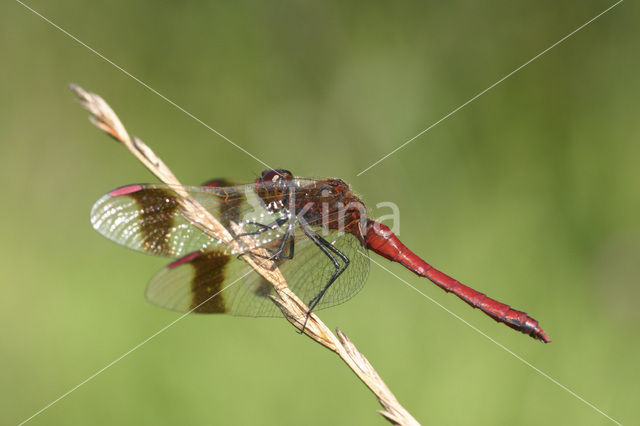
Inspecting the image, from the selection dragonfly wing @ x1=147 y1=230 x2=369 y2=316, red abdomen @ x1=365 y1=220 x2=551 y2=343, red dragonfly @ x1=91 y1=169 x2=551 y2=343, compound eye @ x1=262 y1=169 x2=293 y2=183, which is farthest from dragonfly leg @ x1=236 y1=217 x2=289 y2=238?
red abdomen @ x1=365 y1=220 x2=551 y2=343

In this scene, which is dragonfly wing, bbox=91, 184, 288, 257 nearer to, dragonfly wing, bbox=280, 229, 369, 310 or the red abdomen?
dragonfly wing, bbox=280, 229, 369, 310

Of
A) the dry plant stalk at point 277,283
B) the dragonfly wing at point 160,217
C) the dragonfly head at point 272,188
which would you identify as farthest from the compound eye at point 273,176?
the dry plant stalk at point 277,283

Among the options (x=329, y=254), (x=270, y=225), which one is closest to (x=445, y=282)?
(x=329, y=254)

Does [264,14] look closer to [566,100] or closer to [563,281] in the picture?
[566,100]

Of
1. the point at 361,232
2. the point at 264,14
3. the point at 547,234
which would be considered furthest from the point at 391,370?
the point at 264,14

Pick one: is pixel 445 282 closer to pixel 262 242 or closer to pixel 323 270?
pixel 323 270

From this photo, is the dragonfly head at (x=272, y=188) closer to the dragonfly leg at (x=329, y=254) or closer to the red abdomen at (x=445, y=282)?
the dragonfly leg at (x=329, y=254)
